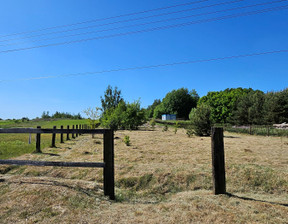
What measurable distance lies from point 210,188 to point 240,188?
0.83m

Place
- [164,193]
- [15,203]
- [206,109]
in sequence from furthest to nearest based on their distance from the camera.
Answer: [206,109], [164,193], [15,203]

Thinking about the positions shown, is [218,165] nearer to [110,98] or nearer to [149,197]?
[149,197]

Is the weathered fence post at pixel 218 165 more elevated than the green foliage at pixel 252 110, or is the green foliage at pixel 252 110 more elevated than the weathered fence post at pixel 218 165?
→ the green foliage at pixel 252 110

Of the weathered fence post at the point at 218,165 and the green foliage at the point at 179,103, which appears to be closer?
the weathered fence post at the point at 218,165

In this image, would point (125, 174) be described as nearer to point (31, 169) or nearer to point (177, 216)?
point (177, 216)

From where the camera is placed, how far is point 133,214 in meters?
3.57

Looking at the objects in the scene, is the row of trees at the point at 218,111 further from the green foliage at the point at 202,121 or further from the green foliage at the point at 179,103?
the green foliage at the point at 179,103

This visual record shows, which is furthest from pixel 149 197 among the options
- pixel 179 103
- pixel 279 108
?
pixel 179 103

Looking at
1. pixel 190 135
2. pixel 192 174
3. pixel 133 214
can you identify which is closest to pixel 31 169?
pixel 133 214

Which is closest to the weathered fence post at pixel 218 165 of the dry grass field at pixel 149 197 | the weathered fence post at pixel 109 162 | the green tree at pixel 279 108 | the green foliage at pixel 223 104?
the dry grass field at pixel 149 197

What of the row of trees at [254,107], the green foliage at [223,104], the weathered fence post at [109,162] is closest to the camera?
the weathered fence post at [109,162]

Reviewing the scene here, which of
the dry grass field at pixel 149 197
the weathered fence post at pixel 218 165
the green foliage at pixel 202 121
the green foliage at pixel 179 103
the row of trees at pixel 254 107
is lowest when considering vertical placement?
the dry grass field at pixel 149 197

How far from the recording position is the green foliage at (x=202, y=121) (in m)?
18.8

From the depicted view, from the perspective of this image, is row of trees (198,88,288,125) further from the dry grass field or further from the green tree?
the dry grass field
